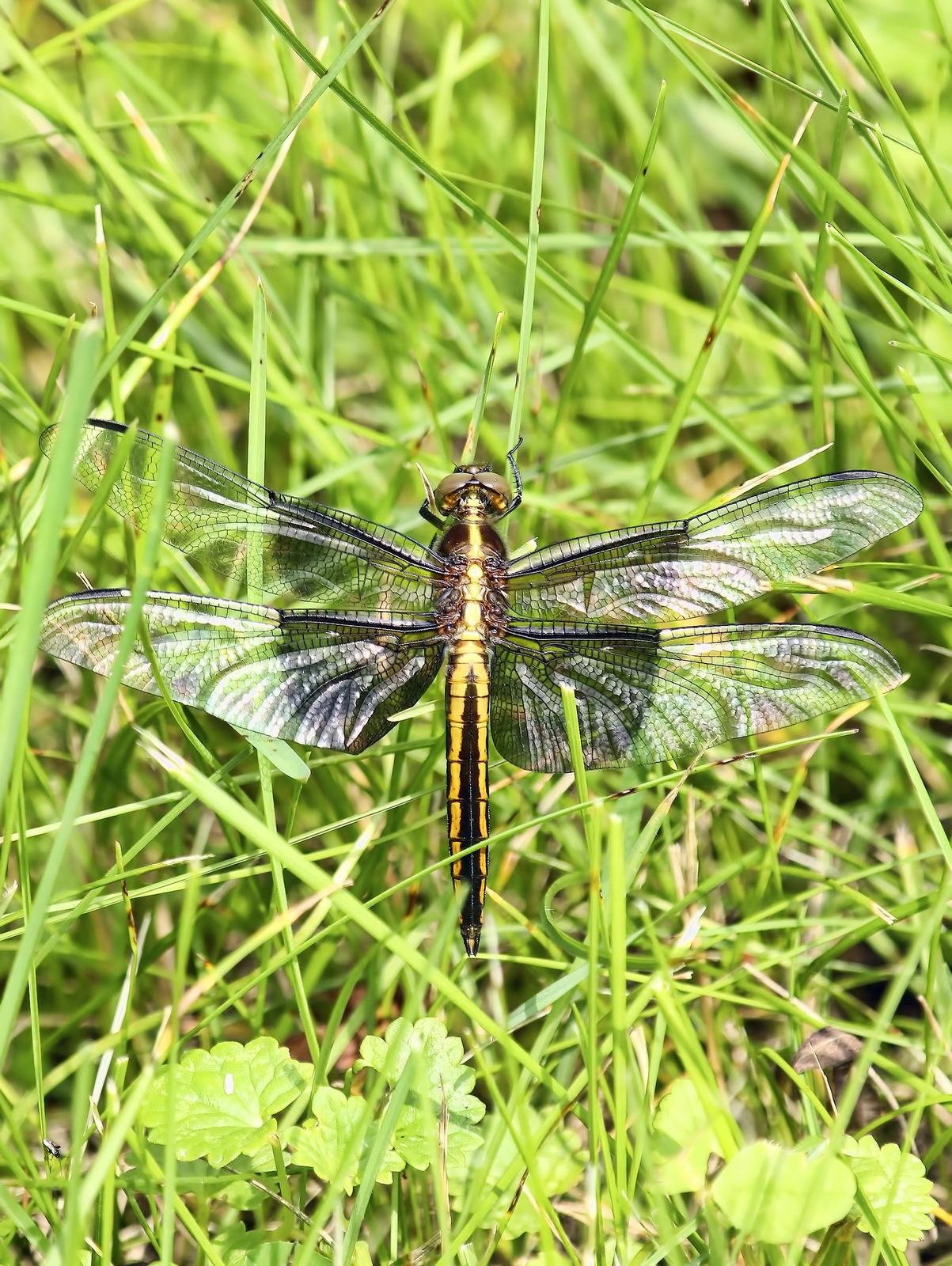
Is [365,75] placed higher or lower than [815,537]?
higher

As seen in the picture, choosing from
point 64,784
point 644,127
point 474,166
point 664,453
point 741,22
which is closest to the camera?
point 664,453

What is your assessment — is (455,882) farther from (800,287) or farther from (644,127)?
(644,127)

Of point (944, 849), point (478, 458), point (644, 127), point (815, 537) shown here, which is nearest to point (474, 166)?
point (644, 127)

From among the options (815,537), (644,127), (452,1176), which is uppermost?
(644,127)

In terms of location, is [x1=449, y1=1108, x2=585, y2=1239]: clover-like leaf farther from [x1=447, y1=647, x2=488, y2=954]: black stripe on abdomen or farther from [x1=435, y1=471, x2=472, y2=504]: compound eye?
[x1=435, y1=471, x2=472, y2=504]: compound eye

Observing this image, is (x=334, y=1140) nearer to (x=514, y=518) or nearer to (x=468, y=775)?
(x=468, y=775)

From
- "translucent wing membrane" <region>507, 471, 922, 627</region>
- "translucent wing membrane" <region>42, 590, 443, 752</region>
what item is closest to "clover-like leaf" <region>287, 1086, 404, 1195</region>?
"translucent wing membrane" <region>42, 590, 443, 752</region>

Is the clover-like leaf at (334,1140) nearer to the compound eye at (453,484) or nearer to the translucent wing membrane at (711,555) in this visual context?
the translucent wing membrane at (711,555)
